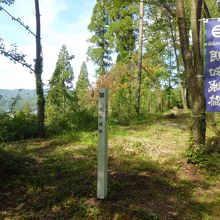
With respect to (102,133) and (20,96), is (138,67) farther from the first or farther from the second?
(102,133)

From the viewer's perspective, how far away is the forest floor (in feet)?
17.2

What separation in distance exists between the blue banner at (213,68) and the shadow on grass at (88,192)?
173cm

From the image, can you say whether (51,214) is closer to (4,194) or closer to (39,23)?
(4,194)

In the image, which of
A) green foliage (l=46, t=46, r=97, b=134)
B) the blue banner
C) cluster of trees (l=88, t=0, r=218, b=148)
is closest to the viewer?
the blue banner

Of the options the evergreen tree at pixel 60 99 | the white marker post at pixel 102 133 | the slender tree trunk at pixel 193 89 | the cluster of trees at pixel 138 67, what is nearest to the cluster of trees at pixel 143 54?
the cluster of trees at pixel 138 67

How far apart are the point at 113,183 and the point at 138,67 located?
13771 millimetres

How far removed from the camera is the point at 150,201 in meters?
5.60

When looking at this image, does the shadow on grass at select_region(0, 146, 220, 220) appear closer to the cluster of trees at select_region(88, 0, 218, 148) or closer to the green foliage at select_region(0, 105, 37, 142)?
the green foliage at select_region(0, 105, 37, 142)

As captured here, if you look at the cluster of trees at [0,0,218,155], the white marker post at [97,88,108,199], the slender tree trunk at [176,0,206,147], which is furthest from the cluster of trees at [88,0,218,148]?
the white marker post at [97,88,108,199]

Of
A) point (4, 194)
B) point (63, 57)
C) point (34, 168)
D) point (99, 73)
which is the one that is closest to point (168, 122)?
point (34, 168)

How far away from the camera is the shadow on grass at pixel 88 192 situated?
516cm

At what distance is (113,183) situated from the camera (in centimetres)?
622

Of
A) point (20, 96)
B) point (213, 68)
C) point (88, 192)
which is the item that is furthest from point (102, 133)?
point (20, 96)

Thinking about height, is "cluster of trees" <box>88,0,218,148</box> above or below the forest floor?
above
